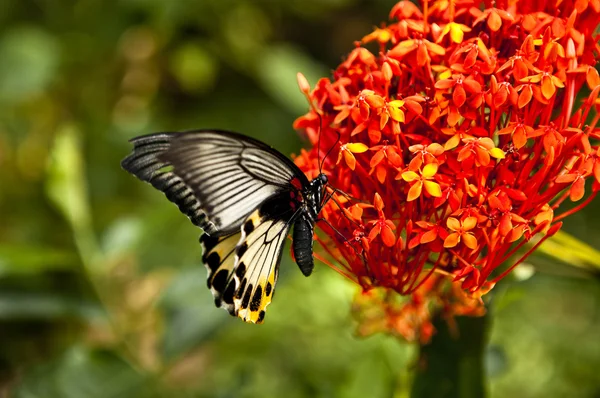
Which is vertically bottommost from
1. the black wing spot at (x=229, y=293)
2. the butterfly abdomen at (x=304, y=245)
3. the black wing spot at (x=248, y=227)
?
the black wing spot at (x=229, y=293)

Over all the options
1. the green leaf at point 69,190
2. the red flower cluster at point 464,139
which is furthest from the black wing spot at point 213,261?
the green leaf at point 69,190

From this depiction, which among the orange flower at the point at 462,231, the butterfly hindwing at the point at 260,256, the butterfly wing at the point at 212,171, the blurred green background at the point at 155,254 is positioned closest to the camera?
the orange flower at the point at 462,231

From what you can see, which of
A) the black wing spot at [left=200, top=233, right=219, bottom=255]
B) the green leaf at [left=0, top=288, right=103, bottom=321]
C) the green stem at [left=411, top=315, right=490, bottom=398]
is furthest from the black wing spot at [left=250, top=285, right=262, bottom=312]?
the green leaf at [left=0, top=288, right=103, bottom=321]

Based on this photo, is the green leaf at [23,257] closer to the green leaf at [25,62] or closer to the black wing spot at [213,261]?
the black wing spot at [213,261]

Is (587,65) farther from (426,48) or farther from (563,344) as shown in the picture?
(563,344)

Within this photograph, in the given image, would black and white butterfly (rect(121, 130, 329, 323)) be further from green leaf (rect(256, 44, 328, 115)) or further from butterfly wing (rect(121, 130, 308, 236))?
green leaf (rect(256, 44, 328, 115))

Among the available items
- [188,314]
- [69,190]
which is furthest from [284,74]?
[188,314]

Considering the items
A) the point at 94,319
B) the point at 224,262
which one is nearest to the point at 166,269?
the point at 94,319
